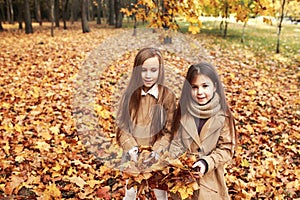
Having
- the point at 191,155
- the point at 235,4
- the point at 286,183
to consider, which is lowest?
the point at 286,183

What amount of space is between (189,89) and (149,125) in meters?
0.43

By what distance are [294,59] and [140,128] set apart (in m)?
11.0

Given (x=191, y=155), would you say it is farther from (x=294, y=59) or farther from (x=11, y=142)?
(x=294, y=59)

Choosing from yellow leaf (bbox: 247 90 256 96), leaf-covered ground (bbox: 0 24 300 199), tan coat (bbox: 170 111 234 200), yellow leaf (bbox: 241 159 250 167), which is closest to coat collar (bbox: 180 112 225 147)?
tan coat (bbox: 170 111 234 200)

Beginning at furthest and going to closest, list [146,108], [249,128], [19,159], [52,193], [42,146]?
[249,128] → [42,146] → [19,159] → [52,193] → [146,108]

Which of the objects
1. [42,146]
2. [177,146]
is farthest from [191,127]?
[42,146]

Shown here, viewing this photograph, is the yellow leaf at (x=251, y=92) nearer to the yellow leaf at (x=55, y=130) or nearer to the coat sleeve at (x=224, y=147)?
the yellow leaf at (x=55, y=130)

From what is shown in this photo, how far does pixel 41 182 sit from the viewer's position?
142 inches

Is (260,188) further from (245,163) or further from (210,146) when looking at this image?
(210,146)

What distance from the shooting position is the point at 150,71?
219 centimetres

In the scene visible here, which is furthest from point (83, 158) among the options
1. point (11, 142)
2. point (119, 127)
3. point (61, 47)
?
point (61, 47)

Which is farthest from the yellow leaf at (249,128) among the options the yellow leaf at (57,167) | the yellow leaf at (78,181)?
the yellow leaf at (57,167)

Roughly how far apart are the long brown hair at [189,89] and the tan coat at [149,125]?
8 centimetres

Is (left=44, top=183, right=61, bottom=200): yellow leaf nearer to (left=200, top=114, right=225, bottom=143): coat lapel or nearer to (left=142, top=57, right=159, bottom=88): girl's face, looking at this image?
(left=142, top=57, right=159, bottom=88): girl's face
